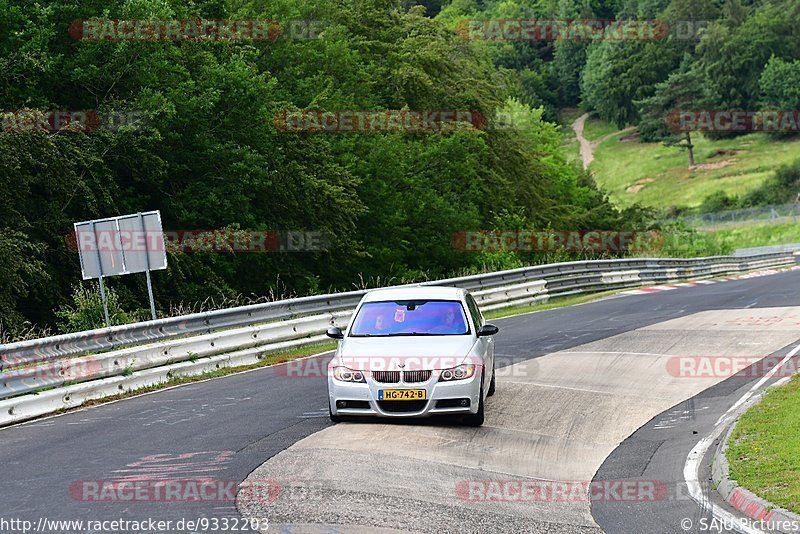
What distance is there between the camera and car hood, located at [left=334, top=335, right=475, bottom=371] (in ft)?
40.5

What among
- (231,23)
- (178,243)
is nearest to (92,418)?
(178,243)

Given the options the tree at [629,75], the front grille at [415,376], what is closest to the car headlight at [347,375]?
the front grille at [415,376]

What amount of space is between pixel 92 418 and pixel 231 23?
27.7m

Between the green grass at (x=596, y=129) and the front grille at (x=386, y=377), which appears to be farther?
the green grass at (x=596, y=129)

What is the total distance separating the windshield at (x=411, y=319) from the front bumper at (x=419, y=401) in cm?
102

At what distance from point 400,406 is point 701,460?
3293 millimetres

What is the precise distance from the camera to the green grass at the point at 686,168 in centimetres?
12910

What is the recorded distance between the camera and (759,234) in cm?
9181

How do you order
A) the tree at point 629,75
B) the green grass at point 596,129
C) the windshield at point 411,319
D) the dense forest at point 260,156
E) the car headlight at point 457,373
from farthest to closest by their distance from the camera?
the green grass at point 596,129
the tree at point 629,75
the dense forest at point 260,156
the windshield at point 411,319
the car headlight at point 457,373

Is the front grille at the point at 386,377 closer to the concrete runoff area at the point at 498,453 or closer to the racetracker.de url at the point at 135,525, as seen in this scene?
the concrete runoff area at the point at 498,453

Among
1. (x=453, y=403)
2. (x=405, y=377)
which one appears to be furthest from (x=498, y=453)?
(x=405, y=377)

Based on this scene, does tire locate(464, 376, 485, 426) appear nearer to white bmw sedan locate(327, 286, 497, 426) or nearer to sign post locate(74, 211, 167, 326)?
white bmw sedan locate(327, 286, 497, 426)

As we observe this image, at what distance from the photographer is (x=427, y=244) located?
48625 mm

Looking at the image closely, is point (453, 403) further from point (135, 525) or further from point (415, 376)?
point (135, 525)
